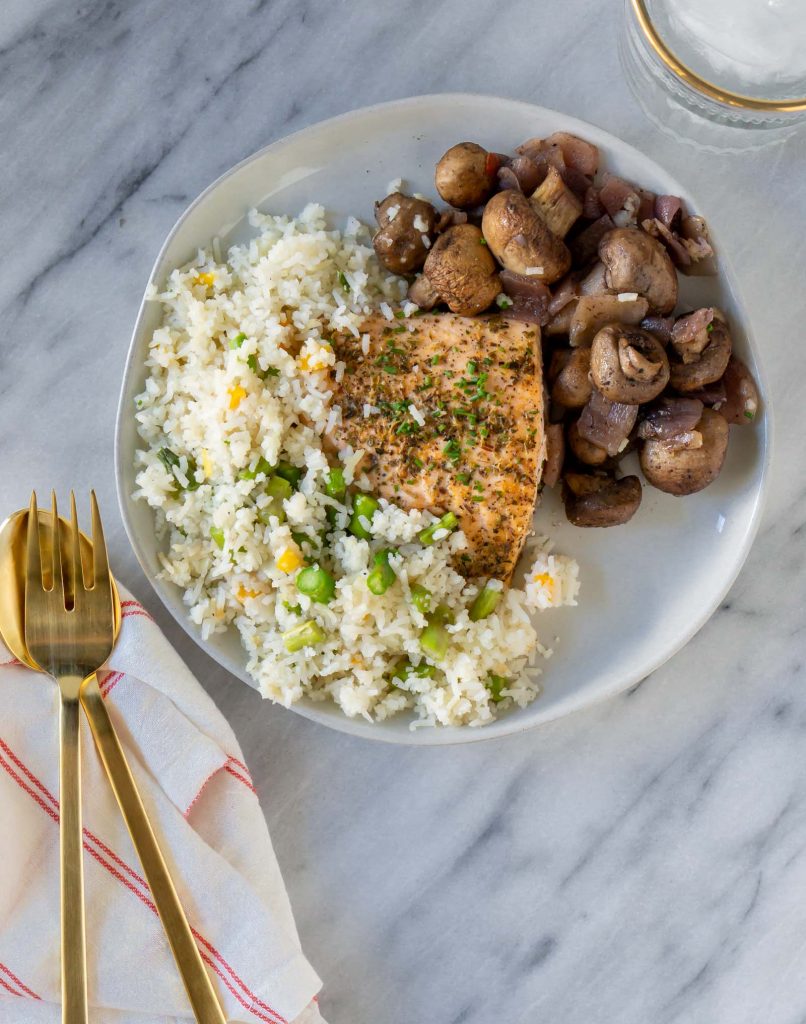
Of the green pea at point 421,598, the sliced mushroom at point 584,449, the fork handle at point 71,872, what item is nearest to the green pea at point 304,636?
the green pea at point 421,598

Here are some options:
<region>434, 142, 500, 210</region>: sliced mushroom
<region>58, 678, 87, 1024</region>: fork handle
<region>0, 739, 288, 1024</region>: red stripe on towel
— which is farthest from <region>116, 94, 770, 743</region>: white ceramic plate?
<region>0, 739, 288, 1024</region>: red stripe on towel

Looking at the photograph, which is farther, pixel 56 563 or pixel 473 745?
pixel 473 745

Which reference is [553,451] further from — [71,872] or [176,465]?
[71,872]

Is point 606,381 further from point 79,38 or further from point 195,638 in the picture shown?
point 79,38

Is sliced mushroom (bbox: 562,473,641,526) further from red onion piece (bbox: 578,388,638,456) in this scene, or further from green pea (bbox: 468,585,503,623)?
green pea (bbox: 468,585,503,623)

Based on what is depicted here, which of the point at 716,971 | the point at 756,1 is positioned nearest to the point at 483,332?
the point at 756,1

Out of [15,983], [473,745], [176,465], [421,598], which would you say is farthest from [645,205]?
[15,983]

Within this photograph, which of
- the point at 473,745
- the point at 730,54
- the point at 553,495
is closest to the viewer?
the point at 730,54

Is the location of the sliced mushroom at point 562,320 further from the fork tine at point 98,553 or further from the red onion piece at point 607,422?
the fork tine at point 98,553
